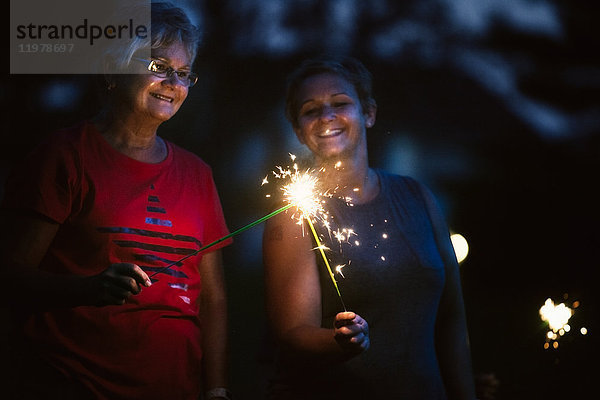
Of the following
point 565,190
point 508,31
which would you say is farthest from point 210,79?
point 565,190

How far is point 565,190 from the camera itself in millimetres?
2404

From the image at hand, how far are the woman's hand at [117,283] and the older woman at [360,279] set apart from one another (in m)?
0.50

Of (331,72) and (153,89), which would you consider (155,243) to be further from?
(331,72)

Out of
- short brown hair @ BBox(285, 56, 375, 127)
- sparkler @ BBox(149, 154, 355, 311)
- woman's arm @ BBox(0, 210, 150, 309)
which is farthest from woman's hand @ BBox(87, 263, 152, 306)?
short brown hair @ BBox(285, 56, 375, 127)

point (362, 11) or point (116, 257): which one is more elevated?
point (362, 11)

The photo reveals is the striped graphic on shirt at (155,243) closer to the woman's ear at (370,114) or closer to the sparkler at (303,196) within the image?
the sparkler at (303,196)

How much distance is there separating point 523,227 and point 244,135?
42.8 inches

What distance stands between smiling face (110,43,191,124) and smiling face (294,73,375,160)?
0.46 m

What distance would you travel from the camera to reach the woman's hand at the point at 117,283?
1.44 meters

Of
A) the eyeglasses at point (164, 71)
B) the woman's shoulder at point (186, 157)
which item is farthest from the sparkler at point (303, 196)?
the eyeglasses at point (164, 71)

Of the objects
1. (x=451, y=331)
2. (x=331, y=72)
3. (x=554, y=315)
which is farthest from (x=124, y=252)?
(x=554, y=315)

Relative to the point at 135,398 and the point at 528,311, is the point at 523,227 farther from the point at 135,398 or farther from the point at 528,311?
the point at 135,398

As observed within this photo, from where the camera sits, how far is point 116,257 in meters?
1.63

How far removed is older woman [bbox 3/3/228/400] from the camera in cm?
154
